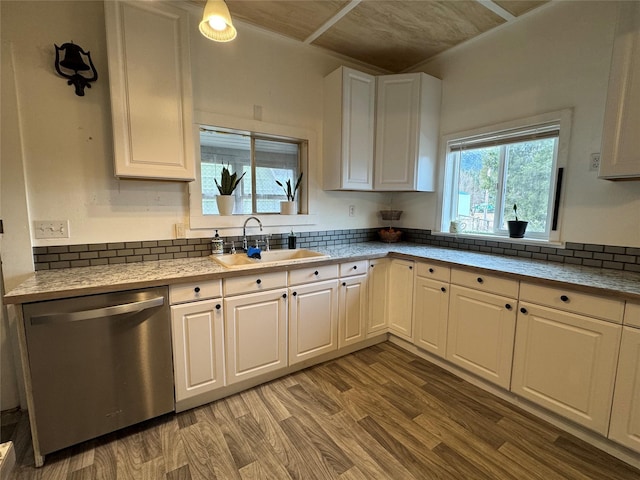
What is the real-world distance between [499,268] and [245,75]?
2.38 meters

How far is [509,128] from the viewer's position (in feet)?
7.82

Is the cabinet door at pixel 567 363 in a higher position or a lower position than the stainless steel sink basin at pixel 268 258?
lower

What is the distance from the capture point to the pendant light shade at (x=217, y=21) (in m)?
1.33

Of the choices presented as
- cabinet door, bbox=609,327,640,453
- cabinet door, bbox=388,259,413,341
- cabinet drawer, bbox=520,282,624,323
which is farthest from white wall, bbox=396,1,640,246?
cabinet door, bbox=388,259,413,341

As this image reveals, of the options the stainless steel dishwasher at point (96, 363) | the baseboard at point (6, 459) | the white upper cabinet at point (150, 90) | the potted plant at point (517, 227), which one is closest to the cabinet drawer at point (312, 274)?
the stainless steel dishwasher at point (96, 363)

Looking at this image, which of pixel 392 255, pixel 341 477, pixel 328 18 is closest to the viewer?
pixel 341 477

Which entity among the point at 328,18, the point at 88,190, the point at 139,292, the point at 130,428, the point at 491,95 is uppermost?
the point at 328,18

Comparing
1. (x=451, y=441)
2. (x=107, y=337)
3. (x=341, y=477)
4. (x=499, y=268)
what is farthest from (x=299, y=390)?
(x=499, y=268)

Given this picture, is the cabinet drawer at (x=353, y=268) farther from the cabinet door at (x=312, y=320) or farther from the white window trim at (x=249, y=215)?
the white window trim at (x=249, y=215)

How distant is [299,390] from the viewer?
7.00 feet

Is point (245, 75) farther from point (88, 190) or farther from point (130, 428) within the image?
point (130, 428)

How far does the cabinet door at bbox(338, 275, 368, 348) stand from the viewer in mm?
2467

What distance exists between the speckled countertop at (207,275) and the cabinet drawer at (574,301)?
0.14 ft

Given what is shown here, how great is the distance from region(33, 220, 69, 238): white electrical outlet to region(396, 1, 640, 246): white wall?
317 cm
